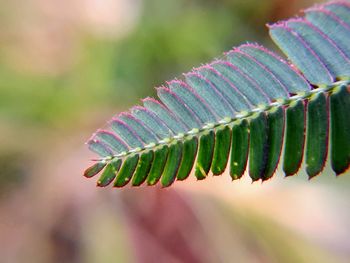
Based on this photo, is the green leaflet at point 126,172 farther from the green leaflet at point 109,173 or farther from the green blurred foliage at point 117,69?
the green blurred foliage at point 117,69

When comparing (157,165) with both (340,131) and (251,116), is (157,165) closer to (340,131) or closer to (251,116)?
(251,116)

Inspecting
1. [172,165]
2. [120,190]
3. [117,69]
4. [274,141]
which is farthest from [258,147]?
[117,69]

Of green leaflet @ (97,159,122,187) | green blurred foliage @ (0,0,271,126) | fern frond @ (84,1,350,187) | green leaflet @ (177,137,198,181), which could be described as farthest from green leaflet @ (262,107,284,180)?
green blurred foliage @ (0,0,271,126)

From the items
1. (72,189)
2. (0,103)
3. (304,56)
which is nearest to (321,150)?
(304,56)

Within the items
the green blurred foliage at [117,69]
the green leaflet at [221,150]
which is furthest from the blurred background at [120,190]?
the green leaflet at [221,150]

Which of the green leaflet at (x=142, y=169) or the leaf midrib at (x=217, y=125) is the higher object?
the leaf midrib at (x=217, y=125)

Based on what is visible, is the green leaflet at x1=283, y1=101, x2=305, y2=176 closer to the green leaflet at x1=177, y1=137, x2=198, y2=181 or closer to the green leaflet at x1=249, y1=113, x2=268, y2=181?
the green leaflet at x1=249, y1=113, x2=268, y2=181
